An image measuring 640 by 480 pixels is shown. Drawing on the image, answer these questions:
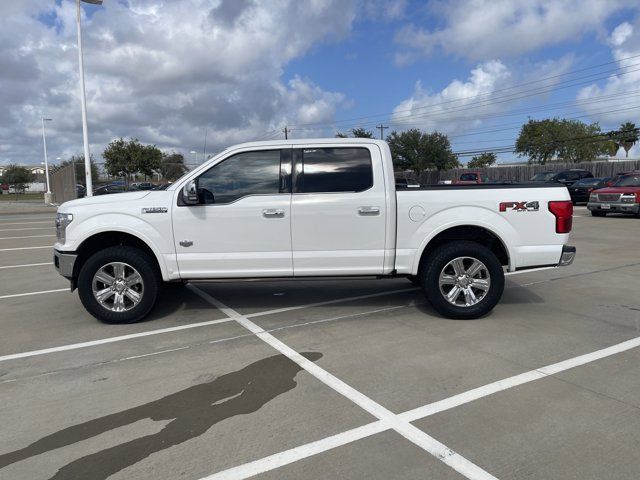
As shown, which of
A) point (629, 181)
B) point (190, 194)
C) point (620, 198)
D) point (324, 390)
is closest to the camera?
point (324, 390)

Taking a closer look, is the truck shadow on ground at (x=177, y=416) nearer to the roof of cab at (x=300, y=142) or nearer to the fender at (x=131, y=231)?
the fender at (x=131, y=231)

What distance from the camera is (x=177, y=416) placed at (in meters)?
3.56

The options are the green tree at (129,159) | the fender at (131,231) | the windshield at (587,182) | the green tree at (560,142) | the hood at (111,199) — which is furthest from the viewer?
the green tree at (560,142)

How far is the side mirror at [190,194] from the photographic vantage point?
538 centimetres

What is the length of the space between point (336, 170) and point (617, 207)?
1641cm

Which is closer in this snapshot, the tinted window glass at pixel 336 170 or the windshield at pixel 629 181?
the tinted window glass at pixel 336 170

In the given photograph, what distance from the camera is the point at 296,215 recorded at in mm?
5516

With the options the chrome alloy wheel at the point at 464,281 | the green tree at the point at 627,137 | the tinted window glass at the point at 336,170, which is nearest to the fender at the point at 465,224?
the chrome alloy wheel at the point at 464,281

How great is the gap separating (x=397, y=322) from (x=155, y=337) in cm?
263

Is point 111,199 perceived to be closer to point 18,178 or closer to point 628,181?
point 628,181

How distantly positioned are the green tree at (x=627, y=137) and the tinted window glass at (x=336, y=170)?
225 ft

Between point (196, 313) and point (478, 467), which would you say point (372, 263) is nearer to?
point (196, 313)

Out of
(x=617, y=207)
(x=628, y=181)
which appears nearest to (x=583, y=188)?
(x=628, y=181)

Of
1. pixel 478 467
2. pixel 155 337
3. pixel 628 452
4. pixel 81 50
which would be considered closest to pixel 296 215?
pixel 155 337
